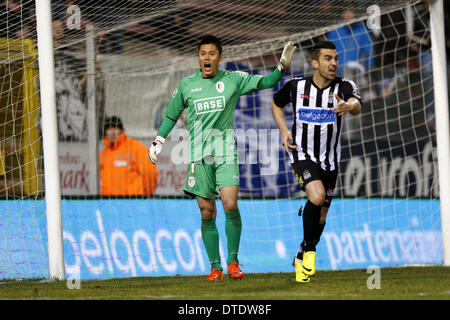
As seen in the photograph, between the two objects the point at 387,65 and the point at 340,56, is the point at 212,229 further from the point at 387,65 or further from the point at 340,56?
the point at 387,65

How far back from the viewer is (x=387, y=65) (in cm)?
1227

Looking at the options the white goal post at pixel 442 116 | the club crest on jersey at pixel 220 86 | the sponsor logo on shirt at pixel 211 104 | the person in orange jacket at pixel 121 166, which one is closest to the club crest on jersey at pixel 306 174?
the sponsor logo on shirt at pixel 211 104

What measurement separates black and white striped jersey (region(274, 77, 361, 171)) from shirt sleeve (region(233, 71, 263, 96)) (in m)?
0.39

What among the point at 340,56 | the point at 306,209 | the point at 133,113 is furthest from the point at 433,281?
the point at 133,113

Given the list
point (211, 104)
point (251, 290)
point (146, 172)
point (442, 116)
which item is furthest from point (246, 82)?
point (146, 172)

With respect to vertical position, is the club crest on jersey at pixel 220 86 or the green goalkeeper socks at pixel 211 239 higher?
the club crest on jersey at pixel 220 86

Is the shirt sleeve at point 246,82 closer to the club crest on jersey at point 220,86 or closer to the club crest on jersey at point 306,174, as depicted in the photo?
the club crest on jersey at point 220,86

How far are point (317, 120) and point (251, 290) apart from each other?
180 centimetres

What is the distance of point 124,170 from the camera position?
11.3 meters

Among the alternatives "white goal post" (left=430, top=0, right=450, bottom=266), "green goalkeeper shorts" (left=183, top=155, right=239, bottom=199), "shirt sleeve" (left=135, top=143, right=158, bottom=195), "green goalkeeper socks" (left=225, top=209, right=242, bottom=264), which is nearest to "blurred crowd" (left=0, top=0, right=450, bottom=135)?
"white goal post" (left=430, top=0, right=450, bottom=266)

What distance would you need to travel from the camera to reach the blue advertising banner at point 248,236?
396 inches

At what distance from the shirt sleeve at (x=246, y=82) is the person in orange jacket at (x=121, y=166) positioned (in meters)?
3.94

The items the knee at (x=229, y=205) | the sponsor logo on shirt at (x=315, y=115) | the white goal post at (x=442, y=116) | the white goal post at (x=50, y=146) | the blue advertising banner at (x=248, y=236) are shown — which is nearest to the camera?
the sponsor logo on shirt at (x=315, y=115)

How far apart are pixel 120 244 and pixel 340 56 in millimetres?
3993
